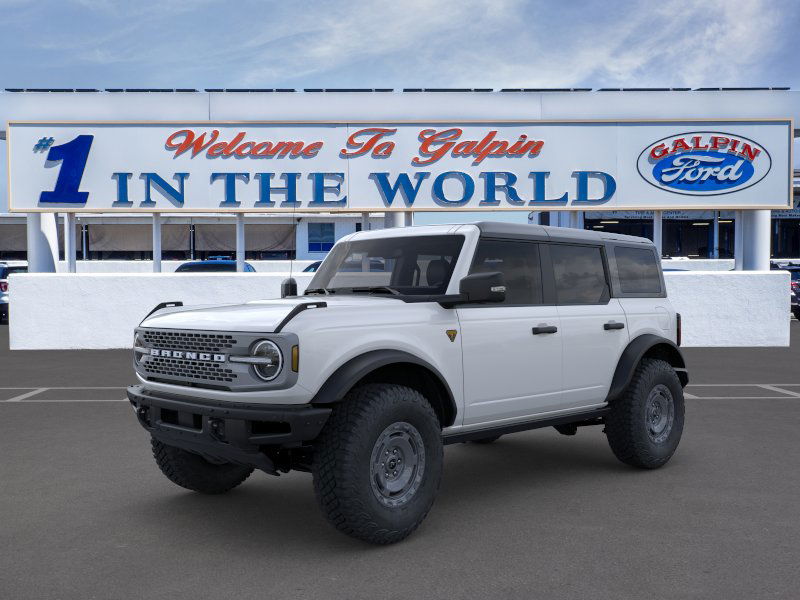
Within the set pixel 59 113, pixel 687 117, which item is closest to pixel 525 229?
pixel 687 117

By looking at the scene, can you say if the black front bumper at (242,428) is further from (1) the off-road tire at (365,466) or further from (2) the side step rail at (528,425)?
(2) the side step rail at (528,425)

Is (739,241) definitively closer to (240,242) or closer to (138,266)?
(240,242)

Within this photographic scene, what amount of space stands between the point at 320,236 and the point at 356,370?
3614 centimetres

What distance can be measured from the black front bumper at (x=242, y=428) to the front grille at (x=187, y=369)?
14cm

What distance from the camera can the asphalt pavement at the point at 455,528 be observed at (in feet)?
12.7

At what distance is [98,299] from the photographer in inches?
633

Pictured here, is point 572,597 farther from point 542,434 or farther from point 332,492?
point 542,434

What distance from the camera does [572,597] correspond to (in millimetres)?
3703

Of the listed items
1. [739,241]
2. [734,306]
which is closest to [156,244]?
[734,306]

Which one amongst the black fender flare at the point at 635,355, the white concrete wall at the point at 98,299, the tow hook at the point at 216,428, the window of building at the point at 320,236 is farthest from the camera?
the window of building at the point at 320,236

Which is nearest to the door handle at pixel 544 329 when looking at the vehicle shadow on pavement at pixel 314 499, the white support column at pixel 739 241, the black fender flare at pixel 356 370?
the black fender flare at pixel 356 370

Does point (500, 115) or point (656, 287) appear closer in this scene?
point (656, 287)

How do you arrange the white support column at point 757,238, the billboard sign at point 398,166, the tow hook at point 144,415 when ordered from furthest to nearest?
1. the white support column at point 757,238
2. the billboard sign at point 398,166
3. the tow hook at point 144,415

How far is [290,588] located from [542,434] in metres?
4.41
